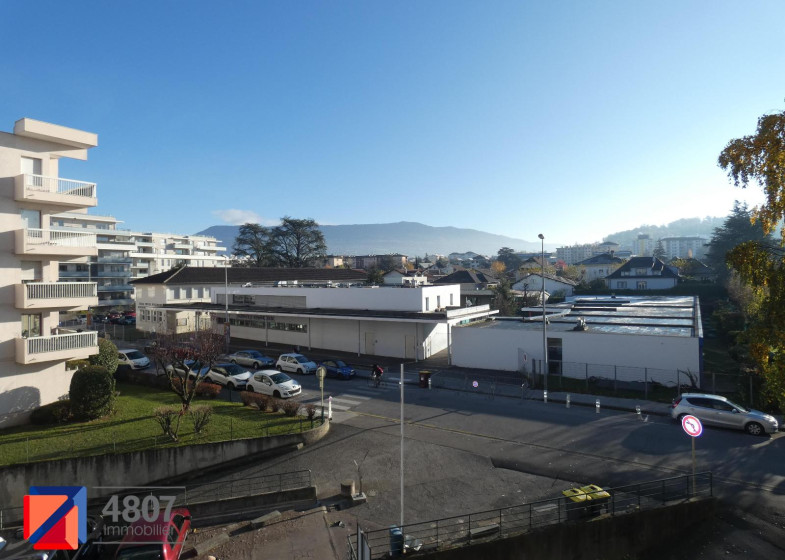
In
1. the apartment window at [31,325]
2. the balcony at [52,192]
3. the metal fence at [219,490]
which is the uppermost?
the balcony at [52,192]

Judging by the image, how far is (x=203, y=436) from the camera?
58.0 ft

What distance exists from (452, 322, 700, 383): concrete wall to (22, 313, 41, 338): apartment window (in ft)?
77.3

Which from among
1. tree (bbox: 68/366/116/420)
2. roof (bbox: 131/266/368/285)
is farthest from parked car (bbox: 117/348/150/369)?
roof (bbox: 131/266/368/285)

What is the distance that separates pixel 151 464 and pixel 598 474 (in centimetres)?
1496

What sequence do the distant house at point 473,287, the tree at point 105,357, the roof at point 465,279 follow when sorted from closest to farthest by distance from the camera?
the tree at point 105,357, the distant house at point 473,287, the roof at point 465,279

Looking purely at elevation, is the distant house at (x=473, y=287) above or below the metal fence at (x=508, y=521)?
above

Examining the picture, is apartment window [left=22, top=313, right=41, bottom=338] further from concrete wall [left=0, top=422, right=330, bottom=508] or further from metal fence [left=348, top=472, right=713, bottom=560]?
metal fence [left=348, top=472, right=713, bottom=560]

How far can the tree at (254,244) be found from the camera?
292ft

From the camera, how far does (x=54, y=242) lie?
66.7ft

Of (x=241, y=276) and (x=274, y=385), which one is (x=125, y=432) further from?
(x=241, y=276)

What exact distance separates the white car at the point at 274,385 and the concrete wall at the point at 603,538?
15.8 metres

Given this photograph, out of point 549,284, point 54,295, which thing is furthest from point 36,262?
point 549,284

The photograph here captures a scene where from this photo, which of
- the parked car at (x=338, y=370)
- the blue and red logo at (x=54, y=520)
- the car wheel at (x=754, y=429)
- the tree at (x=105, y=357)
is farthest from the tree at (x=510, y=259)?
the blue and red logo at (x=54, y=520)

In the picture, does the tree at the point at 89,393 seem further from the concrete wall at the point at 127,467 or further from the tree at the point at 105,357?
the concrete wall at the point at 127,467
